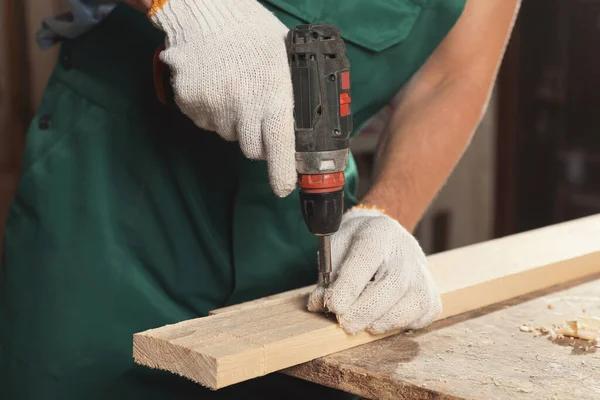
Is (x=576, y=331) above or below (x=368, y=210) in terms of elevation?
below

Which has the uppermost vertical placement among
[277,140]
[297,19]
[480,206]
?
[297,19]

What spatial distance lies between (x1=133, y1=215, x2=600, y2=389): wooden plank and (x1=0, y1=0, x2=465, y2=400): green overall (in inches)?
10.3

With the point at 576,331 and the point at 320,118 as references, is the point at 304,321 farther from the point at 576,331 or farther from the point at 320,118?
the point at 576,331

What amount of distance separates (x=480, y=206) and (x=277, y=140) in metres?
3.56

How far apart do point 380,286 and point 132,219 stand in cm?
57

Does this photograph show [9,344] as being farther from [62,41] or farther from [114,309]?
[62,41]

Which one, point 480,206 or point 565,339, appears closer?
point 565,339

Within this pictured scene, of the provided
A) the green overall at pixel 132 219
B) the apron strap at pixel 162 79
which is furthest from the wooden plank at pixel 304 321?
the apron strap at pixel 162 79

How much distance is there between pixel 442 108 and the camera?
175 cm

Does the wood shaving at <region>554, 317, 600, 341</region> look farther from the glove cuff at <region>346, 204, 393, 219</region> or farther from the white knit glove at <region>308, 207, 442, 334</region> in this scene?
the glove cuff at <region>346, 204, 393, 219</region>

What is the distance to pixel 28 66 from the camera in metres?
3.27

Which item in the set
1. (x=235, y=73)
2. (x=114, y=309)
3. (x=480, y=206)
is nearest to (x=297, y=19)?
(x=235, y=73)

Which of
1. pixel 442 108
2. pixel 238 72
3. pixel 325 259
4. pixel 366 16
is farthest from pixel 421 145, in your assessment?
pixel 238 72

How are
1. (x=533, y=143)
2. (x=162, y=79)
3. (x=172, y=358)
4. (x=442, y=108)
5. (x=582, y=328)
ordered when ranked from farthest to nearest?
1. (x=533, y=143)
2. (x=442, y=108)
3. (x=162, y=79)
4. (x=582, y=328)
5. (x=172, y=358)
